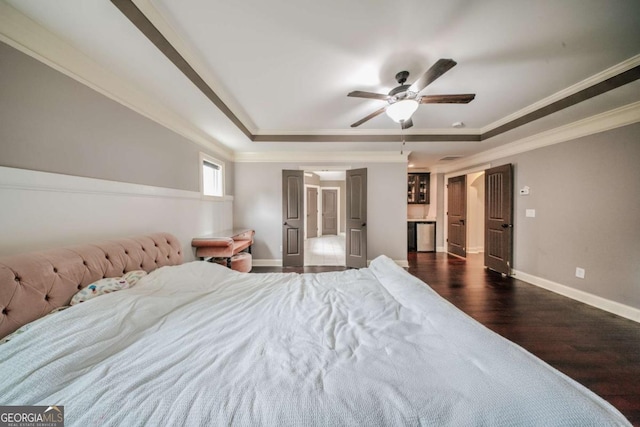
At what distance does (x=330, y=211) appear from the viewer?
8602mm

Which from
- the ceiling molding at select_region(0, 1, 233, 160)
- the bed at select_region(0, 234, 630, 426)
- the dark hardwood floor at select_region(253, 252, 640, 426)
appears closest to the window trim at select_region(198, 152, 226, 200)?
the ceiling molding at select_region(0, 1, 233, 160)

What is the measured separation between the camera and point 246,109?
2.66 metres

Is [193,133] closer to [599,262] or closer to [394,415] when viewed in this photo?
[394,415]

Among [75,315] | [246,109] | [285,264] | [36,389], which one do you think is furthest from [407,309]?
[285,264]

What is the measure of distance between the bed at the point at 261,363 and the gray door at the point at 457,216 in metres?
4.55

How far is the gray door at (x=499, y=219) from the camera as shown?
141 inches

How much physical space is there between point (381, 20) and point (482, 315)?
10.2 feet

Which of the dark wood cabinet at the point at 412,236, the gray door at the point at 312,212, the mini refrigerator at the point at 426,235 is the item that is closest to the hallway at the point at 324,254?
the gray door at the point at 312,212

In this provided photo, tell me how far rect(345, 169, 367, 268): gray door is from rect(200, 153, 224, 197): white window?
248 centimetres

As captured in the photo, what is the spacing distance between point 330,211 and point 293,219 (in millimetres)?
4582

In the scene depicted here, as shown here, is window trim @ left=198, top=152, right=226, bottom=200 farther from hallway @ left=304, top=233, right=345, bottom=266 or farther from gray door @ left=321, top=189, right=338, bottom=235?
gray door @ left=321, top=189, right=338, bottom=235

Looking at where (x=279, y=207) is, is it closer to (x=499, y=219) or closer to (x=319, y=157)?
(x=319, y=157)

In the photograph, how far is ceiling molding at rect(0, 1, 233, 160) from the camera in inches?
45.2

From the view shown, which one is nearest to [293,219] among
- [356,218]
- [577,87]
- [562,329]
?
→ [356,218]
